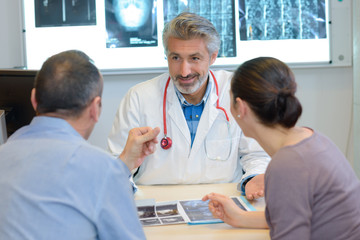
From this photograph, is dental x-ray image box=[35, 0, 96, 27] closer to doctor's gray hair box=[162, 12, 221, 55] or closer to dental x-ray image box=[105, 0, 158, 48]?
dental x-ray image box=[105, 0, 158, 48]

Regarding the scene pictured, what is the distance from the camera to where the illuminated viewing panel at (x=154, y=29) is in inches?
124

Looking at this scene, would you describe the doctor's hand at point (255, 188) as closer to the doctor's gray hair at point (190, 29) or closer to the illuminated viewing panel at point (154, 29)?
the doctor's gray hair at point (190, 29)

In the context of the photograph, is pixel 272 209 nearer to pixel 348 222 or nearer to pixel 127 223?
pixel 348 222

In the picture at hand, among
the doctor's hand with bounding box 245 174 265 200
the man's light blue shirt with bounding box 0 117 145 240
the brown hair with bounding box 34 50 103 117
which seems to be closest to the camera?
the man's light blue shirt with bounding box 0 117 145 240

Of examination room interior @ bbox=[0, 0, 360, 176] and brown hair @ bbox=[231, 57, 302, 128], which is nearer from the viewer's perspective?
brown hair @ bbox=[231, 57, 302, 128]

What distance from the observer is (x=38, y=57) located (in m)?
3.14

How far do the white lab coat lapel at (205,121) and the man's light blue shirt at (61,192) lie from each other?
1100 millimetres

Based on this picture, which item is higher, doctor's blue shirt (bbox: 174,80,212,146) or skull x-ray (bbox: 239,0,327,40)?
skull x-ray (bbox: 239,0,327,40)

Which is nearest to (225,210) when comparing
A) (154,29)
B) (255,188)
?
(255,188)

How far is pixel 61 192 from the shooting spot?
1003mm

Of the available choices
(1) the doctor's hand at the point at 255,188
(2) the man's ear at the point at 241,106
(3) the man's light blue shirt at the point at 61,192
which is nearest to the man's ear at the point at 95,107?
(3) the man's light blue shirt at the point at 61,192

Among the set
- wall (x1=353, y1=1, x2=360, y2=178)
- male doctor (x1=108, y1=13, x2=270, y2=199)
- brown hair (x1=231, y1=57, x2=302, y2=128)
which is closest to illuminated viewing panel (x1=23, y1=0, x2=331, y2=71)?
wall (x1=353, y1=1, x2=360, y2=178)

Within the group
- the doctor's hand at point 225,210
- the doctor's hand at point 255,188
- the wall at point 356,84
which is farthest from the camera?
the wall at point 356,84

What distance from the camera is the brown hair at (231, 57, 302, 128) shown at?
1.33m
